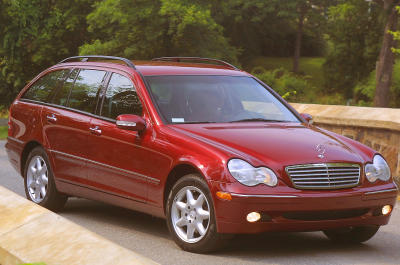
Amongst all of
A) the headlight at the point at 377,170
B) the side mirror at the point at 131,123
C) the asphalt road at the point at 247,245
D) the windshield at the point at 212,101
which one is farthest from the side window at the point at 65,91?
the headlight at the point at 377,170

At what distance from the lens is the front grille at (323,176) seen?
674cm

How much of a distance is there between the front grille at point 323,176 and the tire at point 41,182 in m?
3.17

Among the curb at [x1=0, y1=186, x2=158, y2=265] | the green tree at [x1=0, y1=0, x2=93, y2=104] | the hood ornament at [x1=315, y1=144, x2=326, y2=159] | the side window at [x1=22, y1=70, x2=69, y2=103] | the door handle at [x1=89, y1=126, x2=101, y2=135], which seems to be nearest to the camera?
the curb at [x1=0, y1=186, x2=158, y2=265]

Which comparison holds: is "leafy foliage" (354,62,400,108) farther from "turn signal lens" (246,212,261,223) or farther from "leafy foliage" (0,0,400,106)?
"turn signal lens" (246,212,261,223)

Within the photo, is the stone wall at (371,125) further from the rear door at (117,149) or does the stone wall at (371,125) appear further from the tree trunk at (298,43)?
the tree trunk at (298,43)

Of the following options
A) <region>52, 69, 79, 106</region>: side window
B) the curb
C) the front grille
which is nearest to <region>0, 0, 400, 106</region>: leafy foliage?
<region>52, 69, 79, 106</region>: side window

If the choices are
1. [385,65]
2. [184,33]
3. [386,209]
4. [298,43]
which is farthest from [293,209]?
[298,43]

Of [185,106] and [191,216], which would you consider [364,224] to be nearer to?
[191,216]

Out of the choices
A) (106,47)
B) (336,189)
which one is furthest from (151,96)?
(106,47)

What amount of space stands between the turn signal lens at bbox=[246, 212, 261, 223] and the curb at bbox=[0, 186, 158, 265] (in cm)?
181

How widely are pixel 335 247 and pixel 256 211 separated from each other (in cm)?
126

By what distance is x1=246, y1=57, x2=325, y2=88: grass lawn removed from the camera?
78.4 m

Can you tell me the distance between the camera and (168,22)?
46.5m

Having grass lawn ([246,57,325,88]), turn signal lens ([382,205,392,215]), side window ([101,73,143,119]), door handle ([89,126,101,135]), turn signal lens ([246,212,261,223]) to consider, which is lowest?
grass lawn ([246,57,325,88])
